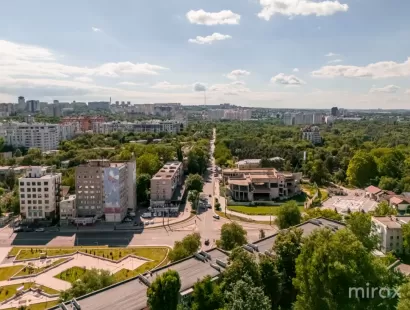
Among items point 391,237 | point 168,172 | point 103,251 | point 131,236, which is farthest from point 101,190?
point 391,237

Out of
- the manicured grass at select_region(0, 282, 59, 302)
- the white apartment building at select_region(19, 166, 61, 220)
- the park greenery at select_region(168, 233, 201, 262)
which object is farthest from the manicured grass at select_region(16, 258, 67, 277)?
the white apartment building at select_region(19, 166, 61, 220)

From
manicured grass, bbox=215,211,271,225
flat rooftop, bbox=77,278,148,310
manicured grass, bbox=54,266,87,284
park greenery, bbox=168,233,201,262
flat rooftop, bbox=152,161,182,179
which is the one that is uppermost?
flat rooftop, bbox=152,161,182,179

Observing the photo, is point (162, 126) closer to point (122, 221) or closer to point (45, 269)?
point (122, 221)

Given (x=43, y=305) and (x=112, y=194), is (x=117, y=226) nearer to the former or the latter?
(x=112, y=194)

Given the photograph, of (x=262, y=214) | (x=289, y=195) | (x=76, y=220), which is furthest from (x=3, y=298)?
(x=289, y=195)

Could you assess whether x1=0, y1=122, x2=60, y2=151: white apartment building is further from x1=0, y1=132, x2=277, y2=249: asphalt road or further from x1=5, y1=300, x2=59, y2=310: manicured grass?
x1=5, y1=300, x2=59, y2=310: manicured grass

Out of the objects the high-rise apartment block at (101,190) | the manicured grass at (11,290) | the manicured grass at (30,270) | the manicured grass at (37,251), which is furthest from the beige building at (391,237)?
the manicured grass at (30,270)
